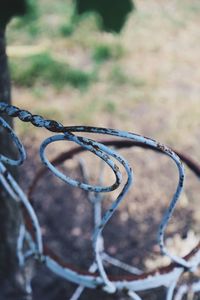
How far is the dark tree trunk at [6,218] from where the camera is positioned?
5.58ft

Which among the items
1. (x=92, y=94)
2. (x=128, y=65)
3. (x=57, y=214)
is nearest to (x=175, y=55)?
(x=128, y=65)

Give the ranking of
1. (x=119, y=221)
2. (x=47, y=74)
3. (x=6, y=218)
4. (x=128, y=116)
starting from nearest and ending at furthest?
(x=6, y=218)
(x=119, y=221)
(x=128, y=116)
(x=47, y=74)

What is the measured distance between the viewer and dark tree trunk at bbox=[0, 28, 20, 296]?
1701 millimetres

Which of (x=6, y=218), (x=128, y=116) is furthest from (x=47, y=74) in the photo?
(x=6, y=218)

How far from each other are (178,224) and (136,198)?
0.33m

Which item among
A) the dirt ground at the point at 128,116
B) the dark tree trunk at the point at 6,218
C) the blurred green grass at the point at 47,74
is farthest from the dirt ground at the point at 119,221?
the blurred green grass at the point at 47,74

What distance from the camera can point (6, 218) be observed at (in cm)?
202

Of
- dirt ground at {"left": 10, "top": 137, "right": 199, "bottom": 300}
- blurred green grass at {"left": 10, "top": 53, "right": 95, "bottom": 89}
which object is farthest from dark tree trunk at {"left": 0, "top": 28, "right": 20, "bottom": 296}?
blurred green grass at {"left": 10, "top": 53, "right": 95, "bottom": 89}

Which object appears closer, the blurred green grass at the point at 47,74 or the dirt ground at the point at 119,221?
the dirt ground at the point at 119,221

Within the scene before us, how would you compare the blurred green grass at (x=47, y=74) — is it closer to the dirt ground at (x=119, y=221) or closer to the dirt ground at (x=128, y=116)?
the dirt ground at (x=128, y=116)

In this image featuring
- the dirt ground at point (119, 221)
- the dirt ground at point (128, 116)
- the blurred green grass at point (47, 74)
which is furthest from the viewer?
the blurred green grass at point (47, 74)

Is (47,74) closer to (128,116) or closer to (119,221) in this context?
(128,116)

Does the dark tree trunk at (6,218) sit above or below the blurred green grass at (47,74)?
below

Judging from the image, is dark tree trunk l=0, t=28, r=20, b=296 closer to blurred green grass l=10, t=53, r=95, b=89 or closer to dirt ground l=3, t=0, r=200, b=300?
Result: dirt ground l=3, t=0, r=200, b=300
